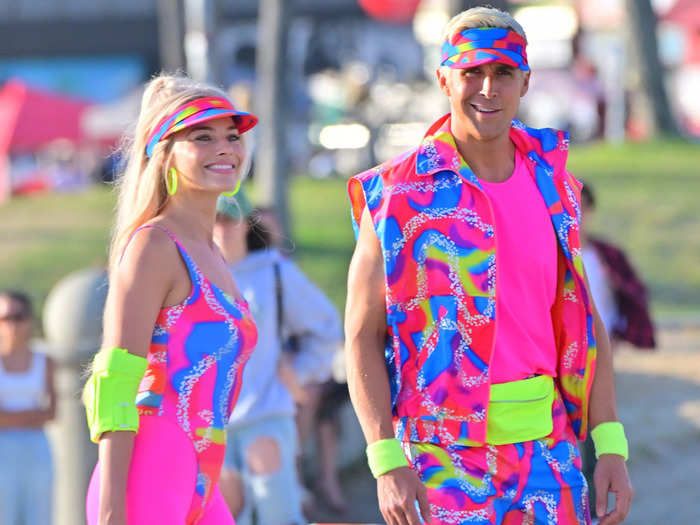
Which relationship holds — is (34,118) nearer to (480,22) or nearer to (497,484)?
(480,22)

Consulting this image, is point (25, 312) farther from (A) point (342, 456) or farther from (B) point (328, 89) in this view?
(B) point (328, 89)

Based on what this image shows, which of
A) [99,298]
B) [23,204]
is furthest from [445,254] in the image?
[23,204]

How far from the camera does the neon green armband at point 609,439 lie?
3449 mm

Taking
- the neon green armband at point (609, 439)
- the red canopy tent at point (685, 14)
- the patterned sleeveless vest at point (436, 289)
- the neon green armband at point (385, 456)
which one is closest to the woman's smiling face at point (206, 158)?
the patterned sleeveless vest at point (436, 289)

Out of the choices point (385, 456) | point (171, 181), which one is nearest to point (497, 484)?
point (385, 456)

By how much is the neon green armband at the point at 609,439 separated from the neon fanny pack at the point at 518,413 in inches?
6.4

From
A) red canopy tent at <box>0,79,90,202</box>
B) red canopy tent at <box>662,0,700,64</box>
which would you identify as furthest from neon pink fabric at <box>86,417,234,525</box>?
red canopy tent at <box>662,0,700,64</box>

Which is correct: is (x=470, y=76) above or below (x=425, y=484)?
above

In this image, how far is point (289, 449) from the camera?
5.27 meters

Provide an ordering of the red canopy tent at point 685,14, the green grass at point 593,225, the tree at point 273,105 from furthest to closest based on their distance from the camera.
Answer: the red canopy tent at point 685,14, the green grass at point 593,225, the tree at point 273,105

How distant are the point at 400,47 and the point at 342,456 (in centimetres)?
2618

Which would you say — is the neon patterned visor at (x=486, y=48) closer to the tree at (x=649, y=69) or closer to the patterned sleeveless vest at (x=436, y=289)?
the patterned sleeveless vest at (x=436, y=289)

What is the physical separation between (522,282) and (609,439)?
0.48 meters

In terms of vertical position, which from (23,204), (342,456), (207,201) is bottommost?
(342,456)
